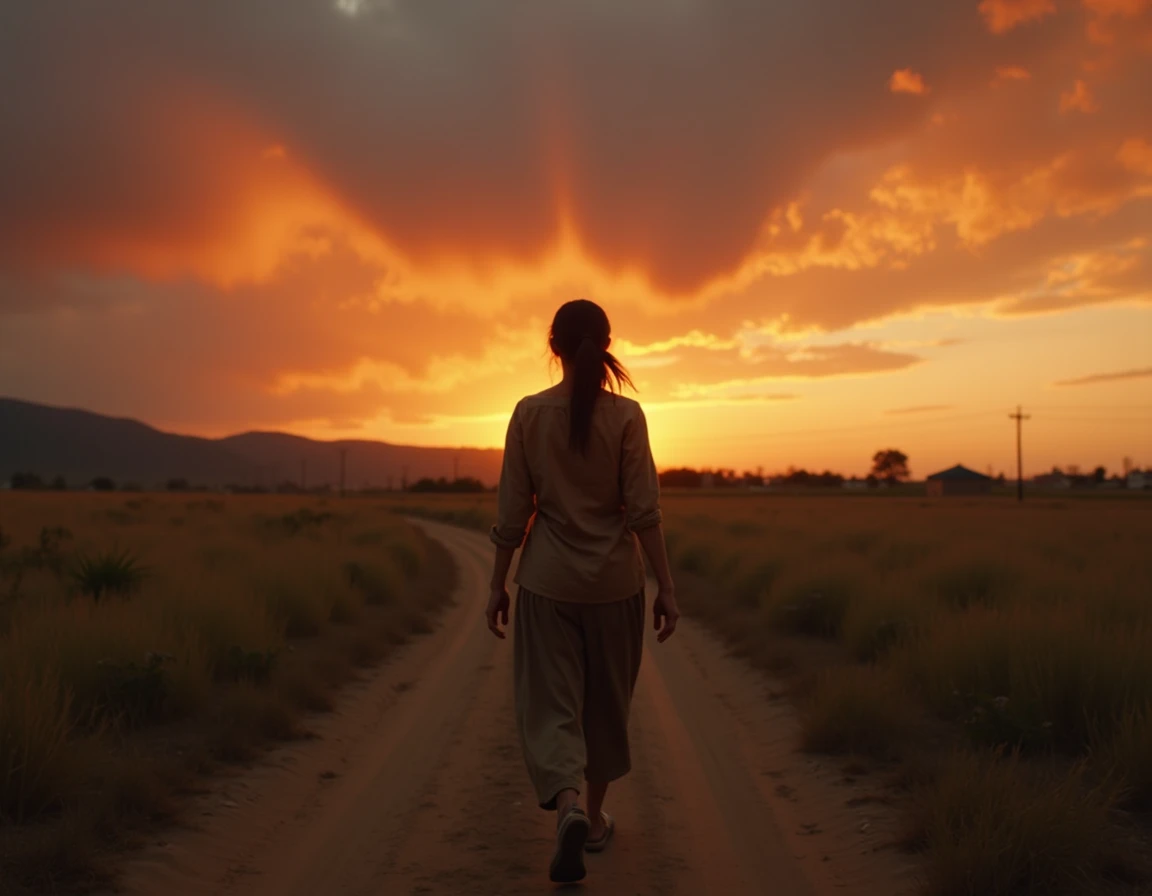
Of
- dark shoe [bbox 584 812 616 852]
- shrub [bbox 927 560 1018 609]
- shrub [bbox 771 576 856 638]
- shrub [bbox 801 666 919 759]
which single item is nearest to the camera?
dark shoe [bbox 584 812 616 852]

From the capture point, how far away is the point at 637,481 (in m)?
4.65

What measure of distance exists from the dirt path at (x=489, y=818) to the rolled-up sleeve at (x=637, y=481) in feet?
5.30

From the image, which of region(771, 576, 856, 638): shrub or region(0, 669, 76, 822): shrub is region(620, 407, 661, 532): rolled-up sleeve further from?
region(771, 576, 856, 638): shrub

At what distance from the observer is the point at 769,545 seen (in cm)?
2023

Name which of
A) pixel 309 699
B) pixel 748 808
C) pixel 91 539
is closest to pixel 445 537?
pixel 91 539

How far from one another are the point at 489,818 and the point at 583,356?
2637 millimetres

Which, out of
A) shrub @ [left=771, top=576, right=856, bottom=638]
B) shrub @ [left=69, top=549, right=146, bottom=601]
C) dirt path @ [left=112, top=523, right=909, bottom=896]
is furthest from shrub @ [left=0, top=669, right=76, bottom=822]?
shrub @ [left=771, top=576, right=856, bottom=638]

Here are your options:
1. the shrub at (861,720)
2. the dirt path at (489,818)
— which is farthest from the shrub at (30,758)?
the shrub at (861,720)

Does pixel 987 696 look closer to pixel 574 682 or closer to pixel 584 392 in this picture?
pixel 574 682

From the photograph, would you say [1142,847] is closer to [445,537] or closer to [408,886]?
[408,886]

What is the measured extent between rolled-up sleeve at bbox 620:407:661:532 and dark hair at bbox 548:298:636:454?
203mm

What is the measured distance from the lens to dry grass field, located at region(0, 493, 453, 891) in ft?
16.9

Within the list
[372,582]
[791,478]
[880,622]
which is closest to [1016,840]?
[880,622]

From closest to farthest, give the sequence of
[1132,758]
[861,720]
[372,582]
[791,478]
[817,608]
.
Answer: [1132,758] → [861,720] → [817,608] → [372,582] → [791,478]
